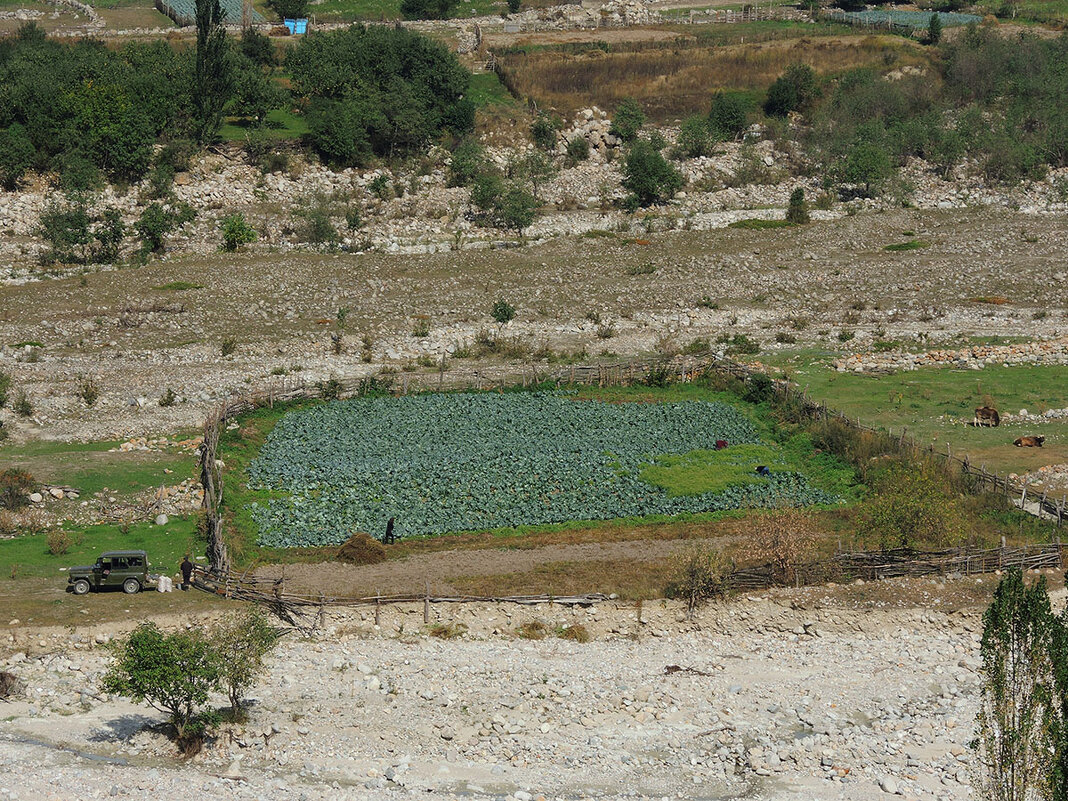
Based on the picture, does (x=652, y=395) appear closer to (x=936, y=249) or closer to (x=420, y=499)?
(x=420, y=499)

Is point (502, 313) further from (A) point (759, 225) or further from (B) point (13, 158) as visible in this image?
(B) point (13, 158)

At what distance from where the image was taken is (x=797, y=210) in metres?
72.9

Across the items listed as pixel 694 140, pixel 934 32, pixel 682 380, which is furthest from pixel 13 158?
pixel 934 32

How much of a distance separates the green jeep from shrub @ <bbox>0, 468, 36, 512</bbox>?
625cm

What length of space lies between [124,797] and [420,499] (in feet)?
49.3

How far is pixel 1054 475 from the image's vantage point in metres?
41.8

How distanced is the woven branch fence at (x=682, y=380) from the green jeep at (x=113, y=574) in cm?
183

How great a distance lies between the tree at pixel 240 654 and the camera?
94.6 feet

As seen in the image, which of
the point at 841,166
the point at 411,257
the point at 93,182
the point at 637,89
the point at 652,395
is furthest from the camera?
the point at 637,89

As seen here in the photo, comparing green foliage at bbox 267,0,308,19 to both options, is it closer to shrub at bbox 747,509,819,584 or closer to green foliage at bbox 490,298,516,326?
green foliage at bbox 490,298,516,326

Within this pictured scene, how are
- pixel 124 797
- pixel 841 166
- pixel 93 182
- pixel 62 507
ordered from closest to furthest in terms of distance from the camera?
pixel 124 797, pixel 62 507, pixel 93 182, pixel 841 166

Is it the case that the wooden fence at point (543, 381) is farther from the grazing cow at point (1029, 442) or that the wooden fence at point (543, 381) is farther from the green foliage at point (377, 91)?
the green foliage at point (377, 91)

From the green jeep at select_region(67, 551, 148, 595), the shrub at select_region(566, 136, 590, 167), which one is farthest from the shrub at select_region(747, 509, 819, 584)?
the shrub at select_region(566, 136, 590, 167)

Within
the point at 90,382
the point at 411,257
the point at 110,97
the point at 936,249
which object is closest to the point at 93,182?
the point at 110,97
